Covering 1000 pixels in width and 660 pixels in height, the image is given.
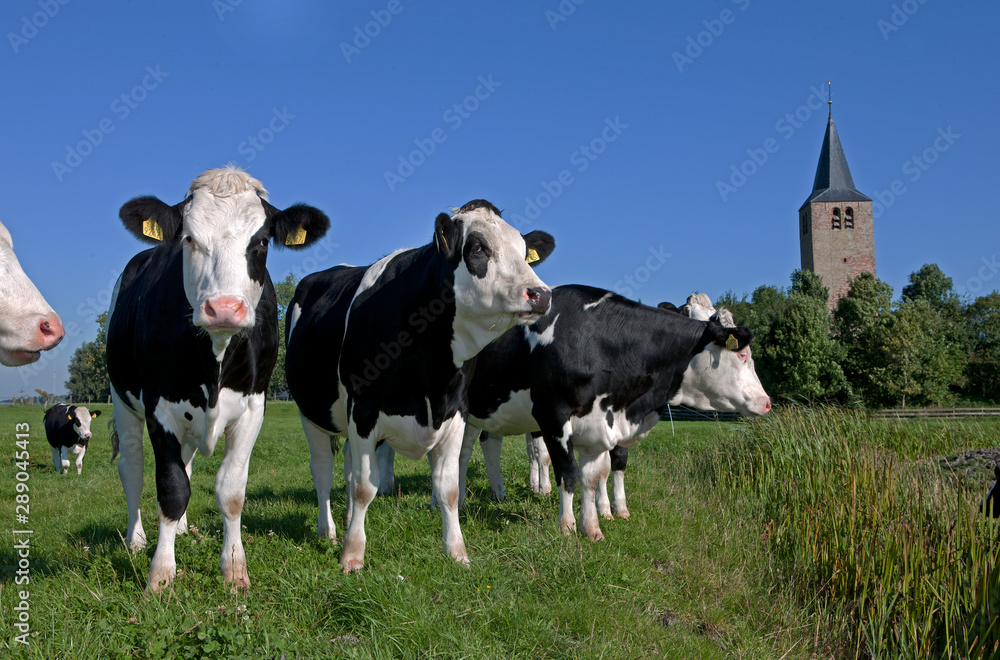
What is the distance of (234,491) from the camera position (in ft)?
14.8

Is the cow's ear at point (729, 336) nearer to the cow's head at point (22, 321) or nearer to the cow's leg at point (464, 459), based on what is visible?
the cow's leg at point (464, 459)

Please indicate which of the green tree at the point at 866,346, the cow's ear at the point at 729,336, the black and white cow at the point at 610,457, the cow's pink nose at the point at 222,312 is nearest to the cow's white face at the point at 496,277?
the cow's pink nose at the point at 222,312

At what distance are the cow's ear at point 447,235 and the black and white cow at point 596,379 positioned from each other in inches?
86.7

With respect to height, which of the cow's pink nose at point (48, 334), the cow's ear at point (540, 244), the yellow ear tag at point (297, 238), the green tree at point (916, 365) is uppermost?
the green tree at point (916, 365)

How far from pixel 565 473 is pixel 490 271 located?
249cm

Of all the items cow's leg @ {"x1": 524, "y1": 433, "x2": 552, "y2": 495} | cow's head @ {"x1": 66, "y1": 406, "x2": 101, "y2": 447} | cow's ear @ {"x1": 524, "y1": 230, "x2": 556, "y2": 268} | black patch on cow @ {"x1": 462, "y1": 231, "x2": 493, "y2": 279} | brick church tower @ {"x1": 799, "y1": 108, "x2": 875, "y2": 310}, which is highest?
brick church tower @ {"x1": 799, "y1": 108, "x2": 875, "y2": 310}

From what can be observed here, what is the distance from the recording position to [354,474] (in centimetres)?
505

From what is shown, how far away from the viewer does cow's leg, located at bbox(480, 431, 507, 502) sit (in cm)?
844

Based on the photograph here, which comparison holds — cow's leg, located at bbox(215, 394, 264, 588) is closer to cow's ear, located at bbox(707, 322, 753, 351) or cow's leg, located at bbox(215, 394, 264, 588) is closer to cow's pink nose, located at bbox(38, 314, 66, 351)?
cow's pink nose, located at bbox(38, 314, 66, 351)

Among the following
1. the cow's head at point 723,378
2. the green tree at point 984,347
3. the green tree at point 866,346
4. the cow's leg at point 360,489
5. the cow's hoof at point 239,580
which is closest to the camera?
the cow's hoof at point 239,580

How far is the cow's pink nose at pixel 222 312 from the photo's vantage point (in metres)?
3.72

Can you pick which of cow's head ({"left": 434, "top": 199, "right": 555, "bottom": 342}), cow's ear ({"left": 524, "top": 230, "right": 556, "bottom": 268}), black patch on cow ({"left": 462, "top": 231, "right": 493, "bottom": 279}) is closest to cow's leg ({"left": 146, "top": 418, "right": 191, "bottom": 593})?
cow's head ({"left": 434, "top": 199, "right": 555, "bottom": 342})

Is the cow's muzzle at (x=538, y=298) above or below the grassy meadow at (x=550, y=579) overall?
above

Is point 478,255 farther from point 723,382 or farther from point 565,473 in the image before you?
point 723,382
